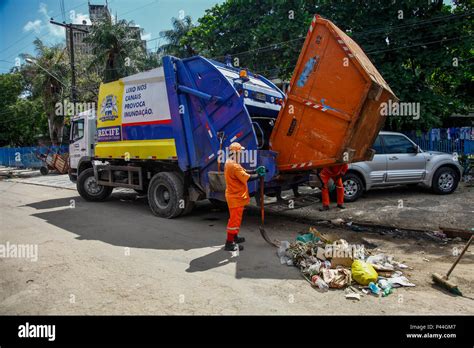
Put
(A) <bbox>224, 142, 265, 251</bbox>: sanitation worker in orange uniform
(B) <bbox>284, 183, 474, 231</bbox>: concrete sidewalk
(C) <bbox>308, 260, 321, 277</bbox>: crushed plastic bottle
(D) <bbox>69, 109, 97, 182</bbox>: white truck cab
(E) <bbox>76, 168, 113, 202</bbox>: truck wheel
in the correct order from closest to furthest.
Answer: (C) <bbox>308, 260, 321, 277</bbox>: crushed plastic bottle < (A) <bbox>224, 142, 265, 251</bbox>: sanitation worker in orange uniform < (B) <bbox>284, 183, 474, 231</bbox>: concrete sidewalk < (E) <bbox>76, 168, 113, 202</bbox>: truck wheel < (D) <bbox>69, 109, 97, 182</bbox>: white truck cab

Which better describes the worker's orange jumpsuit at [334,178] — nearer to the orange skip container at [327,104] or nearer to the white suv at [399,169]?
the white suv at [399,169]

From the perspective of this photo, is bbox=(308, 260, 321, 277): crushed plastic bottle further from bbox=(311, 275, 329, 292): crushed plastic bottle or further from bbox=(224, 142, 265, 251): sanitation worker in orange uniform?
bbox=(224, 142, 265, 251): sanitation worker in orange uniform

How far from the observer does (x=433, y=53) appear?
11.6 m

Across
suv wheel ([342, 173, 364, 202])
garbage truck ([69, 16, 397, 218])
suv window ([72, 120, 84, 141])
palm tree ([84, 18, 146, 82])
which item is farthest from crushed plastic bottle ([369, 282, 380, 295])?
palm tree ([84, 18, 146, 82])

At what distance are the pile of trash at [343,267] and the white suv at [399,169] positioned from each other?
4056 mm

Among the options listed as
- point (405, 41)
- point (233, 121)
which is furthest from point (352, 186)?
point (405, 41)

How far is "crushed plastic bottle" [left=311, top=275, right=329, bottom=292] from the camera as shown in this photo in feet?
11.6

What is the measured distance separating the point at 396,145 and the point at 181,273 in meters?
6.88

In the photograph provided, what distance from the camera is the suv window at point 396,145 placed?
869 centimetres

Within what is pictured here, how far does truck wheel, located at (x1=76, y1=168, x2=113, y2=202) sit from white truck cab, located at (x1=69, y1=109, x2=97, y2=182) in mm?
377

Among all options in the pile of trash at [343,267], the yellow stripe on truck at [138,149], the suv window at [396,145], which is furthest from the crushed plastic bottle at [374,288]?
the suv window at [396,145]

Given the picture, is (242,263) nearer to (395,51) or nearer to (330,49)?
(330,49)

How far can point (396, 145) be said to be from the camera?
8742 mm
